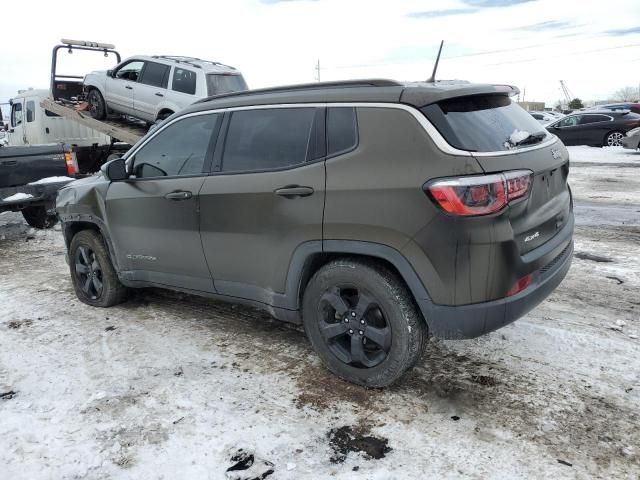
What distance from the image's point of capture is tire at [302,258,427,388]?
2977 mm

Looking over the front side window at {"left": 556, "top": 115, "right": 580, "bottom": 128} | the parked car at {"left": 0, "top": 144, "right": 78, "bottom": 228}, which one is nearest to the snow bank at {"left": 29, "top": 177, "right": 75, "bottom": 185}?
the parked car at {"left": 0, "top": 144, "right": 78, "bottom": 228}

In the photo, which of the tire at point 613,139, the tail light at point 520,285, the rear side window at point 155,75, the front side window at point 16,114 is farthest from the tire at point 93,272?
the tire at point 613,139

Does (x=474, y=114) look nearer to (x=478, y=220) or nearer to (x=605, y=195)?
(x=478, y=220)

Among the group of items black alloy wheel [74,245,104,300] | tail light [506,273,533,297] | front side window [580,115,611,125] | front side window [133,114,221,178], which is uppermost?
front side window [133,114,221,178]

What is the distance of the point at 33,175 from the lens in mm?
7785

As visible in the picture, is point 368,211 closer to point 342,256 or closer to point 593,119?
point 342,256

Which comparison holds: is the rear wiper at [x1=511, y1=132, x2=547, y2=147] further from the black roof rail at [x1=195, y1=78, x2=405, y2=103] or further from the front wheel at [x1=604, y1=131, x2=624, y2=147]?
the front wheel at [x1=604, y1=131, x2=624, y2=147]

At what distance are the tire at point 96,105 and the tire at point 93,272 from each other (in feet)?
24.8

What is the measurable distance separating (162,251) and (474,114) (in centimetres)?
256

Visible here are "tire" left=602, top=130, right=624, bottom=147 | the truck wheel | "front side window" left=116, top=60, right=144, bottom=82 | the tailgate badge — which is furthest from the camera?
"tire" left=602, top=130, right=624, bottom=147

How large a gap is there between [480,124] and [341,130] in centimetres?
81

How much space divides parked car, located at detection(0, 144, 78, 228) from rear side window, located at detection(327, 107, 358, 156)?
6.05 m

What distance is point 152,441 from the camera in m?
2.80

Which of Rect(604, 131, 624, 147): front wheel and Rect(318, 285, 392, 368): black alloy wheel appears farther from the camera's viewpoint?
Rect(604, 131, 624, 147): front wheel
